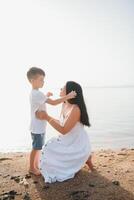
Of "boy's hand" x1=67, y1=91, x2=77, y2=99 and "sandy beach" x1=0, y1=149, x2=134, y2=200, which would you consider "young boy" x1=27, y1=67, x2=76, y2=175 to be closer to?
"boy's hand" x1=67, y1=91, x2=77, y2=99

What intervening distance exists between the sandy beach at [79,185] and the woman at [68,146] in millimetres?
229

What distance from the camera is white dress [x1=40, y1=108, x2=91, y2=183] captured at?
26.0 ft

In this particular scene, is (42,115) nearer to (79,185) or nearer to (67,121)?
(67,121)

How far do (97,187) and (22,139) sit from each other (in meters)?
13.3

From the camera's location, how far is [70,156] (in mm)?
8031

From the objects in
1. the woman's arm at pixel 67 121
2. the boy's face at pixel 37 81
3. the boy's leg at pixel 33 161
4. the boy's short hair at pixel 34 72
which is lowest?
the boy's leg at pixel 33 161

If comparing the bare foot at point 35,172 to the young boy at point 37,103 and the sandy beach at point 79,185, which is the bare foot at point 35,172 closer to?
the young boy at point 37,103

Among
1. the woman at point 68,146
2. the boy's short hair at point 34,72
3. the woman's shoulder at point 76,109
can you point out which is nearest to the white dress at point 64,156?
the woman at point 68,146

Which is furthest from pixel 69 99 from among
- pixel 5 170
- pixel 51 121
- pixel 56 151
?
pixel 5 170

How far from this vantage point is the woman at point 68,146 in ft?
25.8

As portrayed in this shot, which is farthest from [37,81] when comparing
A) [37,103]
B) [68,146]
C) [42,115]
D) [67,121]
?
[68,146]

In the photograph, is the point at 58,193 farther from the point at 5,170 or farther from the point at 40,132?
the point at 5,170

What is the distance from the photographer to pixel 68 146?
26.6 feet

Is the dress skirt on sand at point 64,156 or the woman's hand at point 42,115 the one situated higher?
the woman's hand at point 42,115
